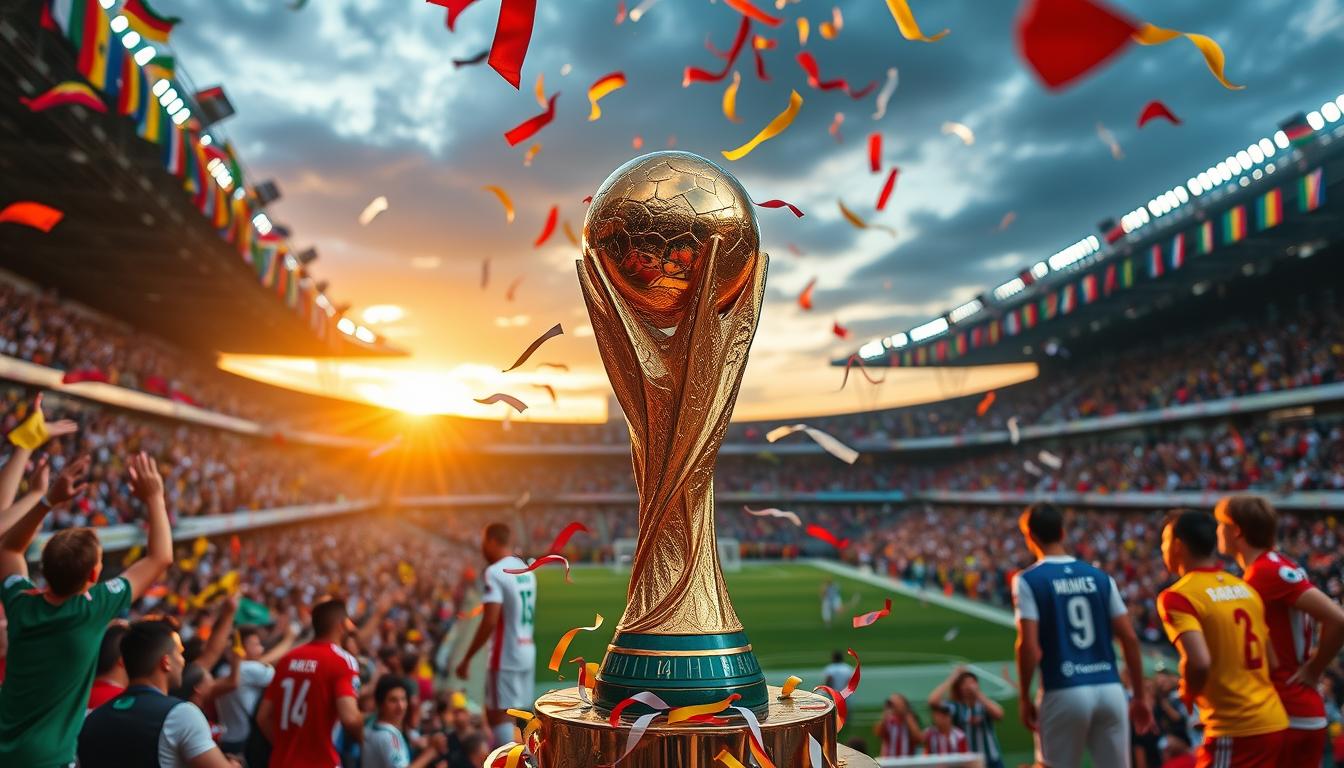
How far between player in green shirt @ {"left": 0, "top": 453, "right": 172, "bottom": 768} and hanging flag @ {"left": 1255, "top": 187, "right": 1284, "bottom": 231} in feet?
75.4

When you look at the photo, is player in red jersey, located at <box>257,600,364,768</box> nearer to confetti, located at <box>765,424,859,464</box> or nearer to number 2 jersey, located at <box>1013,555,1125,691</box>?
confetti, located at <box>765,424,859,464</box>

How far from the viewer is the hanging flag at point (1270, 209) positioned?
1947 centimetres

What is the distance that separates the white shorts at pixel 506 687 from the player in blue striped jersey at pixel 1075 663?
275 centimetres

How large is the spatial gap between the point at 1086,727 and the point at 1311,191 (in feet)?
65.2

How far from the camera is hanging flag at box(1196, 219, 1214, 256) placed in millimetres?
21703

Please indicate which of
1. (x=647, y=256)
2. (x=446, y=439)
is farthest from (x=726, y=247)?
(x=446, y=439)

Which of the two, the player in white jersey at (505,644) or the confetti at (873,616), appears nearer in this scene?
the confetti at (873,616)

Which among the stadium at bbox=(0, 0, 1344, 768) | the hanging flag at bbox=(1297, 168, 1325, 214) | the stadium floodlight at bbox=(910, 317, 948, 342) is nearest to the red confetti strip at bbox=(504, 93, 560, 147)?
the stadium at bbox=(0, 0, 1344, 768)

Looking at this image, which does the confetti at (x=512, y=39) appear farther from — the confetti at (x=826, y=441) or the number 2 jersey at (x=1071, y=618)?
the number 2 jersey at (x=1071, y=618)

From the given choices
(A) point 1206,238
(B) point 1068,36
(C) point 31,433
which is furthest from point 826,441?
(A) point 1206,238

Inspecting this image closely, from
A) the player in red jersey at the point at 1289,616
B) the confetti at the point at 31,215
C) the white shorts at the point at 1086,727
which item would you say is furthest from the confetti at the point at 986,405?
the white shorts at the point at 1086,727

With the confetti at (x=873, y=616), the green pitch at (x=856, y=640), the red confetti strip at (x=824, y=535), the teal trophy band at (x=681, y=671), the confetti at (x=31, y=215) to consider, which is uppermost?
the confetti at (x=31, y=215)

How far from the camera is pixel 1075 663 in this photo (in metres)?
3.79

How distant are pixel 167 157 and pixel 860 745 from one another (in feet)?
41.3
